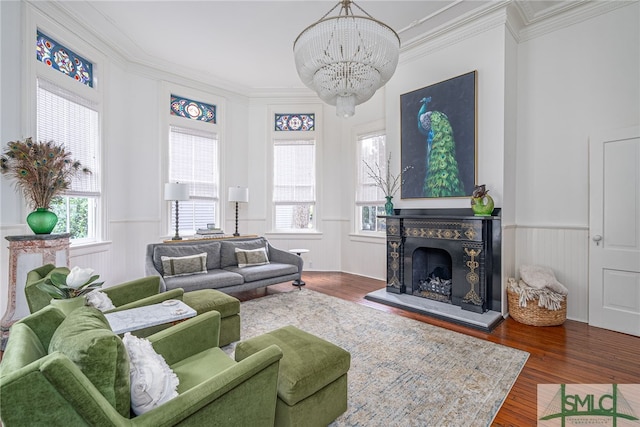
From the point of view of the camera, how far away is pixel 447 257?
4.12 meters

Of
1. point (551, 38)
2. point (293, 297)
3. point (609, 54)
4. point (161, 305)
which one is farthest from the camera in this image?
point (293, 297)

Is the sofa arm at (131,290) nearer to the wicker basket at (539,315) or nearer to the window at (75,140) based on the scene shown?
the window at (75,140)

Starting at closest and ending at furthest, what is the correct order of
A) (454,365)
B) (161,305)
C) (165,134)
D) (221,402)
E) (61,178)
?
(221,402) → (161,305) → (454,365) → (61,178) → (165,134)

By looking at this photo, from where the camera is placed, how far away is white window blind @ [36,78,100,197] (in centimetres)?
338

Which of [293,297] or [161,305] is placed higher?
[161,305]

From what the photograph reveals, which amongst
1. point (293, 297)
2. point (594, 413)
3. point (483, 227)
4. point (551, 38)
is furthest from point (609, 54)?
point (293, 297)

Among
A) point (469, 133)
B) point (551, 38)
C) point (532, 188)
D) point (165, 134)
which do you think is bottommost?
point (532, 188)

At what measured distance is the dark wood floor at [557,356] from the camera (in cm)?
202

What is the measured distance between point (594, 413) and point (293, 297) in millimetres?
3207

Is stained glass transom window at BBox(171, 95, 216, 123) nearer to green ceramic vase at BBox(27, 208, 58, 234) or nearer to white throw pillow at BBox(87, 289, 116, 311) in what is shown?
green ceramic vase at BBox(27, 208, 58, 234)

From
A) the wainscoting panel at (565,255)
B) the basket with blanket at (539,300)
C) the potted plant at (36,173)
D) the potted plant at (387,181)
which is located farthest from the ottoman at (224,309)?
the wainscoting panel at (565,255)

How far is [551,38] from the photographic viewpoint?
359 cm

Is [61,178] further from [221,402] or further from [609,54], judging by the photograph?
[609,54]

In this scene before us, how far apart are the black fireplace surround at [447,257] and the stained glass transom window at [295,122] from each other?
9.13ft
